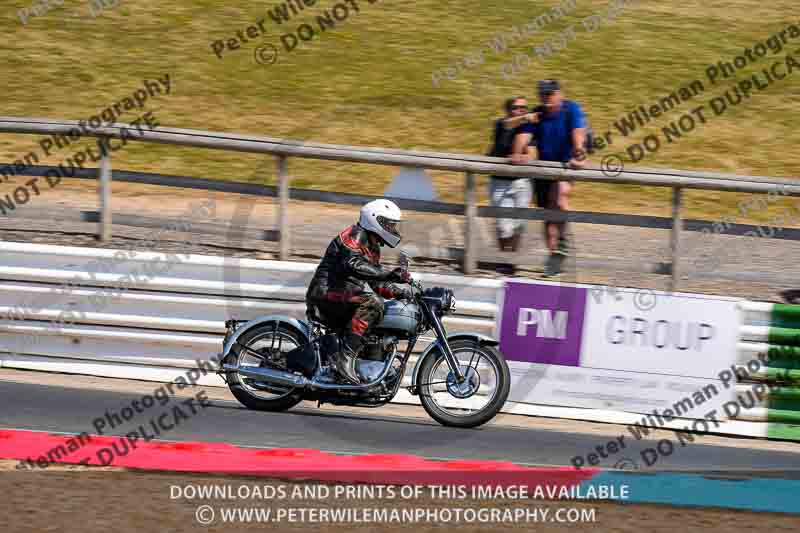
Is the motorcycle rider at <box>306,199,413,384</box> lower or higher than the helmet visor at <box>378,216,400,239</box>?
lower

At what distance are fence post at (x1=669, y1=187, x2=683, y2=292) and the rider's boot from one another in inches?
115

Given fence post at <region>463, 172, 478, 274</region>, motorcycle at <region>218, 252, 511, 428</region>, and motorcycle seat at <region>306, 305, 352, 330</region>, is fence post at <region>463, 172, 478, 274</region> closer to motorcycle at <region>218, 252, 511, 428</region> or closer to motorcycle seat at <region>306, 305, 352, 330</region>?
motorcycle at <region>218, 252, 511, 428</region>

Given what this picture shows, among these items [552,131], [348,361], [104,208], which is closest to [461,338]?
Answer: [348,361]

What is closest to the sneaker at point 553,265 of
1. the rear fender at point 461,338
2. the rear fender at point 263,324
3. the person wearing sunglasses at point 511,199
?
the person wearing sunglasses at point 511,199

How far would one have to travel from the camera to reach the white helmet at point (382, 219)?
882cm

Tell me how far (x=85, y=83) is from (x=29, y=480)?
12.6 metres

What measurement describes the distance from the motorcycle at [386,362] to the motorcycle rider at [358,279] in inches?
3.0

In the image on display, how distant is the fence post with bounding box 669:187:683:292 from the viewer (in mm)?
9938

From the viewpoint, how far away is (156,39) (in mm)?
19969

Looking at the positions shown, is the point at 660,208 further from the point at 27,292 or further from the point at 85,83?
the point at 85,83

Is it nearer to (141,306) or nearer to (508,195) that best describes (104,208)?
(141,306)

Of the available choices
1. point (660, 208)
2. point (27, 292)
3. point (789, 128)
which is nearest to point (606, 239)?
point (660, 208)

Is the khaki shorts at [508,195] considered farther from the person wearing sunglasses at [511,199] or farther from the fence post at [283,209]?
the fence post at [283,209]

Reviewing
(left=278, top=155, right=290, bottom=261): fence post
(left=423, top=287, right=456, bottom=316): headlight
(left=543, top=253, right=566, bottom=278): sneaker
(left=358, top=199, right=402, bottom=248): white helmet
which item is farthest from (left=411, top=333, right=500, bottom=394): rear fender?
(left=278, top=155, right=290, bottom=261): fence post
